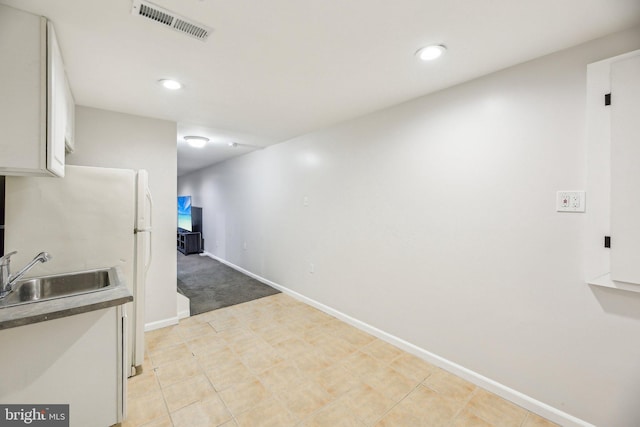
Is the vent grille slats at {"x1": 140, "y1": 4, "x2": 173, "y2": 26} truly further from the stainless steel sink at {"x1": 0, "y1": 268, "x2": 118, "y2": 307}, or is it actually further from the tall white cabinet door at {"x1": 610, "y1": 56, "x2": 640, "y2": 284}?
the tall white cabinet door at {"x1": 610, "y1": 56, "x2": 640, "y2": 284}

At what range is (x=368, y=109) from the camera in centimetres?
275

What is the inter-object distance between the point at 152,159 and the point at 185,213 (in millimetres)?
5333

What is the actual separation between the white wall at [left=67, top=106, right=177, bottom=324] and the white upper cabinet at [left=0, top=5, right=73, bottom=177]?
1.47 metres

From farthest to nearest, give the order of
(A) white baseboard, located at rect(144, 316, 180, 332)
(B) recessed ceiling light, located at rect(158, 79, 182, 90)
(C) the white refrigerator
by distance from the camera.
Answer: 1. (A) white baseboard, located at rect(144, 316, 180, 332)
2. (B) recessed ceiling light, located at rect(158, 79, 182, 90)
3. (C) the white refrigerator

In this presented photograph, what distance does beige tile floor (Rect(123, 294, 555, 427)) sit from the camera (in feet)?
5.77

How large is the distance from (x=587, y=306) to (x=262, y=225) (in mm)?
4098

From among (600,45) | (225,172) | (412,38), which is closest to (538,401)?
(600,45)

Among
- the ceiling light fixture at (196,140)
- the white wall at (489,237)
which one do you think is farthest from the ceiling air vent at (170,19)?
the ceiling light fixture at (196,140)

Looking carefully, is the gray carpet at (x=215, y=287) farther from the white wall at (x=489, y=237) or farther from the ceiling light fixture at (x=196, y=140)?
the ceiling light fixture at (x=196, y=140)

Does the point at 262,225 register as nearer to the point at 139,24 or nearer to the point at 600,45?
the point at 139,24

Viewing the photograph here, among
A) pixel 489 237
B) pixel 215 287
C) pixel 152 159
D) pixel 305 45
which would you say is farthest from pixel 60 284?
pixel 489 237

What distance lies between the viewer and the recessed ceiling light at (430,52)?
5.44 ft

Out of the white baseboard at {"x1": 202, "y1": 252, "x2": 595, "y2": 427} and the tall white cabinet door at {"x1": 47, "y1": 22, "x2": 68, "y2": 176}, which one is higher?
the tall white cabinet door at {"x1": 47, "y1": 22, "x2": 68, "y2": 176}

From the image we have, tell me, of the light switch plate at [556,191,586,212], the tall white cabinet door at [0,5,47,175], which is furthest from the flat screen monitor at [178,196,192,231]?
the light switch plate at [556,191,586,212]
